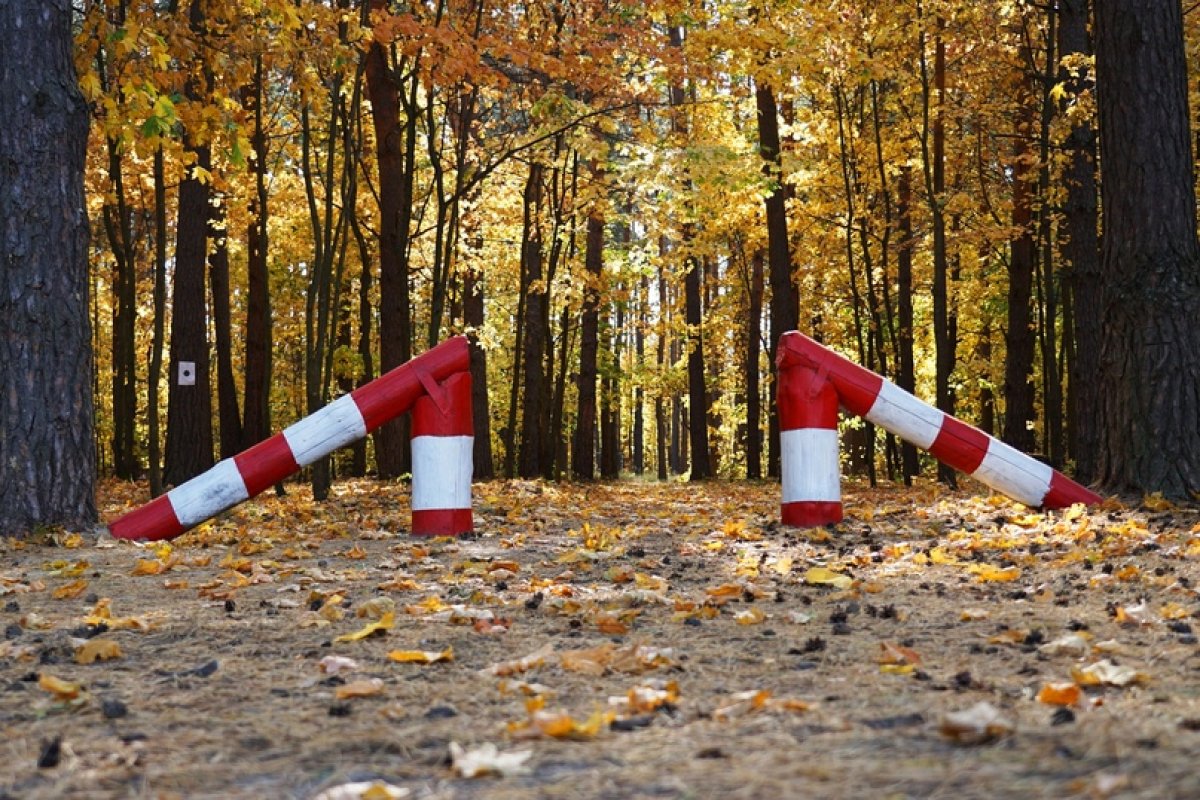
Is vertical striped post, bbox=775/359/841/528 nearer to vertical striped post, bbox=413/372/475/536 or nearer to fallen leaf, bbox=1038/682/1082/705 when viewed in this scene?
vertical striped post, bbox=413/372/475/536

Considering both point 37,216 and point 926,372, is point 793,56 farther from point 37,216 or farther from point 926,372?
point 926,372

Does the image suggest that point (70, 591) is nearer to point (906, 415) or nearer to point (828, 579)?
point (828, 579)

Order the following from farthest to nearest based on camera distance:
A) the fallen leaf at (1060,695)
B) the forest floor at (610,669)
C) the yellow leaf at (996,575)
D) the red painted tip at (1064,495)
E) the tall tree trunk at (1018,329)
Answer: the tall tree trunk at (1018,329), the red painted tip at (1064,495), the yellow leaf at (996,575), the fallen leaf at (1060,695), the forest floor at (610,669)

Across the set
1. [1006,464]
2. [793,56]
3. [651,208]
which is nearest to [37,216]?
[1006,464]

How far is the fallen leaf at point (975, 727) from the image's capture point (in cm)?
236

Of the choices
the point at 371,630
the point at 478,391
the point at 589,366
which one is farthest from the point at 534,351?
the point at 371,630

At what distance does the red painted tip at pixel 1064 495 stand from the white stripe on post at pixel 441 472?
13.2 feet

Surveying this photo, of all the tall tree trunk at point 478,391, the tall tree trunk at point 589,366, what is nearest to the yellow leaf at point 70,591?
the tall tree trunk at point 478,391

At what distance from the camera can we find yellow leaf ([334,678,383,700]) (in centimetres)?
310

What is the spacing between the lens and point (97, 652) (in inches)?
146

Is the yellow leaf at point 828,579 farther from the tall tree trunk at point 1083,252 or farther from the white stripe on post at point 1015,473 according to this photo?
the tall tree trunk at point 1083,252

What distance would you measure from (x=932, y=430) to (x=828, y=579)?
2930 mm

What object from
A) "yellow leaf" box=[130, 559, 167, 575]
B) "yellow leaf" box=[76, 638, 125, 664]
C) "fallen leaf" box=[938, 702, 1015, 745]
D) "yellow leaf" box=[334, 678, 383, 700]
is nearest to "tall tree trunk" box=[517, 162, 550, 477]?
"yellow leaf" box=[130, 559, 167, 575]

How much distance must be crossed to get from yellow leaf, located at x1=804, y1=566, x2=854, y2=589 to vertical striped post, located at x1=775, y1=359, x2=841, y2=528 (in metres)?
2.44
